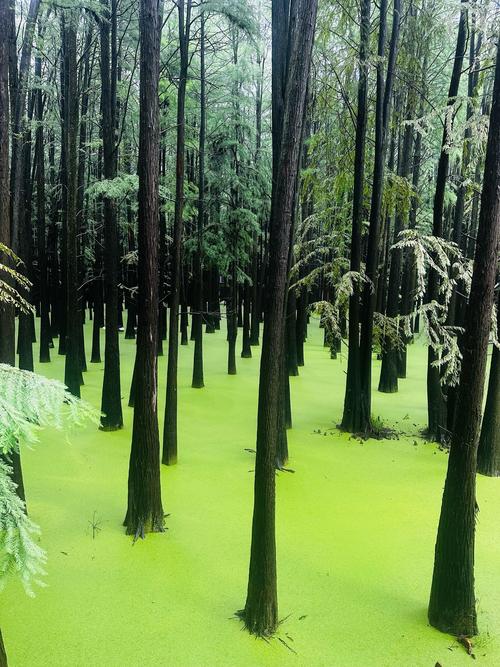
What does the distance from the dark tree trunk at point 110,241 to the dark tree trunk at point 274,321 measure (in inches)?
230

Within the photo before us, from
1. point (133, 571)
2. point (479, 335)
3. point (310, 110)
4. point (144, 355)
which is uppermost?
point (310, 110)

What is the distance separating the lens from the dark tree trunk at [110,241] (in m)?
9.70

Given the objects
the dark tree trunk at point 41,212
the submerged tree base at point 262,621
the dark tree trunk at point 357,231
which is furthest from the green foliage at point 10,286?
the dark tree trunk at point 41,212

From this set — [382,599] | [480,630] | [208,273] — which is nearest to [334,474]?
[382,599]

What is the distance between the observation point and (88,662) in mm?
4070

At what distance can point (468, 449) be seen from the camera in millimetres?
4535

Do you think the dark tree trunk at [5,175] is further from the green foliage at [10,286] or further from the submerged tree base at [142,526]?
the submerged tree base at [142,526]

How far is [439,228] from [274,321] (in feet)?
20.6

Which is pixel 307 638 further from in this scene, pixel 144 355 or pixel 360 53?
pixel 360 53

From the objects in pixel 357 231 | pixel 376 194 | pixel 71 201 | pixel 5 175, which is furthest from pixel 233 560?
pixel 71 201

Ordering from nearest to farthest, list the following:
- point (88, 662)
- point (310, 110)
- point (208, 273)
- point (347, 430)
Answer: point (88, 662)
point (347, 430)
point (310, 110)
point (208, 273)

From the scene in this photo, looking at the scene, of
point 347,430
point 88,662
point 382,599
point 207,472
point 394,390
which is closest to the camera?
point 88,662

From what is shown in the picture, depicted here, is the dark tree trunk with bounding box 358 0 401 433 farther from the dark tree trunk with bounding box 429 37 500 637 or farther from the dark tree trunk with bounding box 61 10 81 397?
the dark tree trunk with bounding box 61 10 81 397

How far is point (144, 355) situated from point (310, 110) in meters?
9.15
